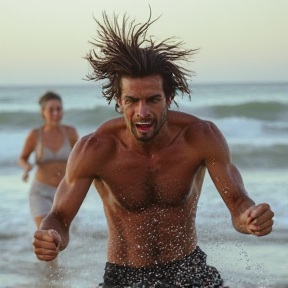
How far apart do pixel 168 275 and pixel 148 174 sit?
20.5 inches

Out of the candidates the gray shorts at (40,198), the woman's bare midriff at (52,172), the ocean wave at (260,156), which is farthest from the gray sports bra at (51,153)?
the ocean wave at (260,156)

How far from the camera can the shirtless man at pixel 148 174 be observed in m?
4.50

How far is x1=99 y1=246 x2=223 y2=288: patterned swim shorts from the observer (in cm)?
466

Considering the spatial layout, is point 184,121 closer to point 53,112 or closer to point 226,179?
point 226,179

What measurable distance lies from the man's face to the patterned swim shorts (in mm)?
744

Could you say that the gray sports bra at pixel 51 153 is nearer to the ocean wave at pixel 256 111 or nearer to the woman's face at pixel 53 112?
the woman's face at pixel 53 112

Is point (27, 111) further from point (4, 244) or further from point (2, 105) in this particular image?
point (4, 244)

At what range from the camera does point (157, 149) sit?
464cm

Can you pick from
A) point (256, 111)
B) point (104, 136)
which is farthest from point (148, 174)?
point (256, 111)

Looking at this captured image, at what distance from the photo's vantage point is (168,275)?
4.69 meters

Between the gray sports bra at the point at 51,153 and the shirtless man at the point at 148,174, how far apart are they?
3.53m

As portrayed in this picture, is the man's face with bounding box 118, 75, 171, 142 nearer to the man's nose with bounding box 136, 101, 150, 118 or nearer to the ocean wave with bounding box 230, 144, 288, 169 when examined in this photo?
the man's nose with bounding box 136, 101, 150, 118

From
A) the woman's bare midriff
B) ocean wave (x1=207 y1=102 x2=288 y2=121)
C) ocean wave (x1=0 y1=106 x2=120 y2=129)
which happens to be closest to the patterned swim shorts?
the woman's bare midriff

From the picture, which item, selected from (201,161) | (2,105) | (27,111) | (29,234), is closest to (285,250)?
(29,234)
